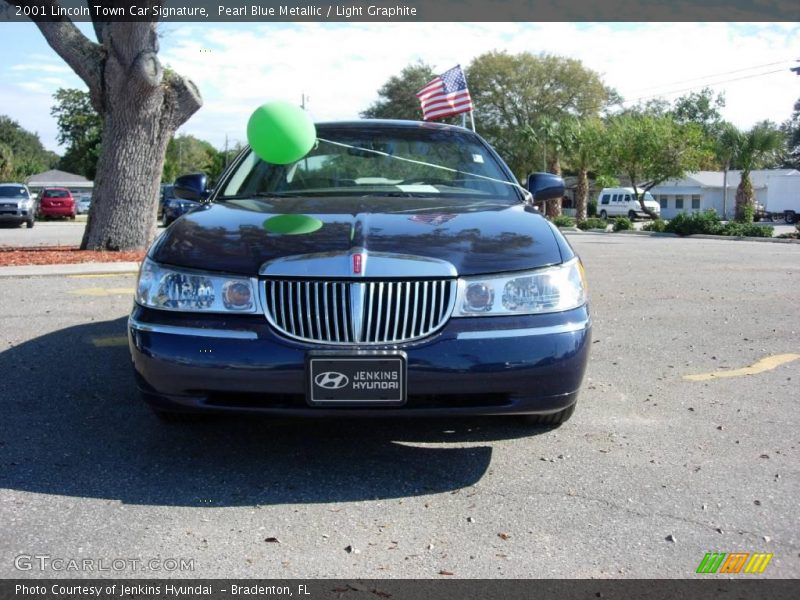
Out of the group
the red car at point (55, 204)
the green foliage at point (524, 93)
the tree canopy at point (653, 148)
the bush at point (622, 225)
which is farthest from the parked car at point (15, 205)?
the green foliage at point (524, 93)

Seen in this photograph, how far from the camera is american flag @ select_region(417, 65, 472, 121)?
55.7 feet

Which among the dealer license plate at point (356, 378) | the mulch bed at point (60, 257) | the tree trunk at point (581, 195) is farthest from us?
the tree trunk at point (581, 195)

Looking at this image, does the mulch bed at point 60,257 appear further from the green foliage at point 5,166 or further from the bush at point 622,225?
the green foliage at point 5,166

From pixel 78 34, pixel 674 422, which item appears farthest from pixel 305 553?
Answer: pixel 78 34

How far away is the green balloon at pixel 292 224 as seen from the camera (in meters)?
3.79

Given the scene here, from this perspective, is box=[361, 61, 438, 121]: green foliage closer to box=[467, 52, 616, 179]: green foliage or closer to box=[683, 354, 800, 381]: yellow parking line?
box=[467, 52, 616, 179]: green foliage

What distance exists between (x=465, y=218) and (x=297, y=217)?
794mm

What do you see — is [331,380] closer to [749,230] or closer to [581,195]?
[749,230]

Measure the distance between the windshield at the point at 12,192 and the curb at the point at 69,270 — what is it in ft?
70.6

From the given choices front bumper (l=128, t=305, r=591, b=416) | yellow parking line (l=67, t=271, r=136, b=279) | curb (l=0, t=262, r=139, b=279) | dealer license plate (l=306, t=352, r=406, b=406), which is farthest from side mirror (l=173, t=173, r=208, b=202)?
yellow parking line (l=67, t=271, r=136, b=279)

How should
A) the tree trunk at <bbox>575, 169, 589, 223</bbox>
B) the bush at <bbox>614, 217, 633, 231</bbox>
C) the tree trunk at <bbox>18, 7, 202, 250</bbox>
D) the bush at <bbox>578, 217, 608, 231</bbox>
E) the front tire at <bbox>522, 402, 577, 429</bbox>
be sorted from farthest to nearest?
the tree trunk at <bbox>575, 169, 589, 223</bbox>, the bush at <bbox>578, 217, 608, 231</bbox>, the bush at <bbox>614, 217, 633, 231</bbox>, the tree trunk at <bbox>18, 7, 202, 250</bbox>, the front tire at <bbox>522, 402, 577, 429</bbox>

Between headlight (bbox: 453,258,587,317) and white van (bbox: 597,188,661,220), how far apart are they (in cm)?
5157

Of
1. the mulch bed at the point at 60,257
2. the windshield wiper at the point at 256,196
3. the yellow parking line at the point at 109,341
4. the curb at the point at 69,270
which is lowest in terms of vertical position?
the yellow parking line at the point at 109,341

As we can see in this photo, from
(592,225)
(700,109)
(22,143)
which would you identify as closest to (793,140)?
(700,109)
